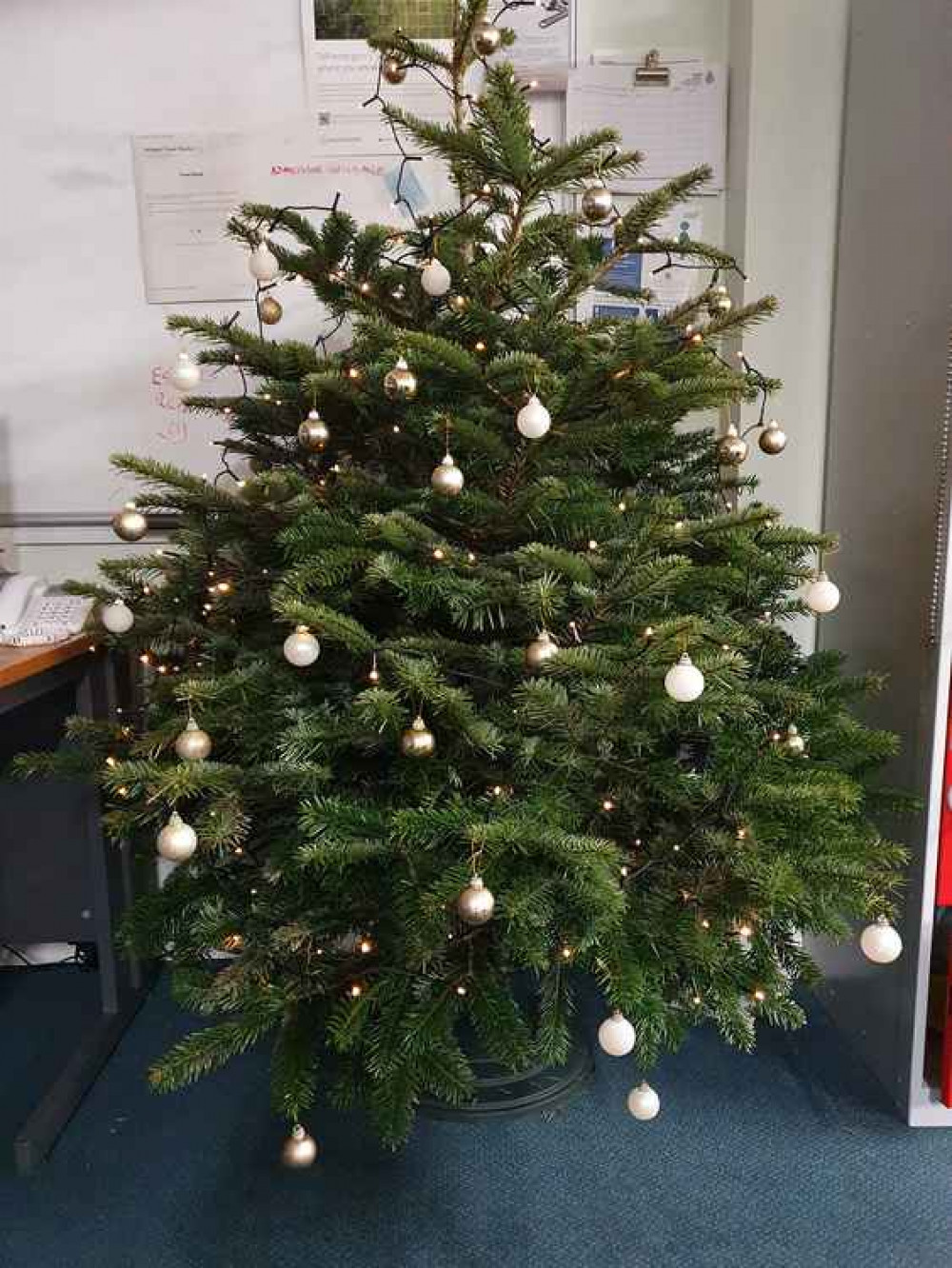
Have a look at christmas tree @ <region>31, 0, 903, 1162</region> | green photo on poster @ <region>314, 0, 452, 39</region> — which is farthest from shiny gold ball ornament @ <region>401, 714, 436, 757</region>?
green photo on poster @ <region>314, 0, 452, 39</region>

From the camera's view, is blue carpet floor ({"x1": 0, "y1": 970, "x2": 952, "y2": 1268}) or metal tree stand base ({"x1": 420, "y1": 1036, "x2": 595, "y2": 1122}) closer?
blue carpet floor ({"x1": 0, "y1": 970, "x2": 952, "y2": 1268})

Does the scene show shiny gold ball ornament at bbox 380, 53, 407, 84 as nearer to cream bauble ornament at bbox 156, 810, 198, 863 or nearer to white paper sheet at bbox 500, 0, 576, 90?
white paper sheet at bbox 500, 0, 576, 90

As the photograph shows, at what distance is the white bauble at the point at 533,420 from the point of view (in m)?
0.94

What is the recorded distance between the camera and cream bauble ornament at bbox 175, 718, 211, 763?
0.97 metres

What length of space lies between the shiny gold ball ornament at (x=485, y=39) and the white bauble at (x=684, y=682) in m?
0.82

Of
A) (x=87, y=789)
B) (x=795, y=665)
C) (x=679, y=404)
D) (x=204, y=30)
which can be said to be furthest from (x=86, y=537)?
(x=795, y=665)

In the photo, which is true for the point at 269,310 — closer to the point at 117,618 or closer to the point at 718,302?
the point at 117,618

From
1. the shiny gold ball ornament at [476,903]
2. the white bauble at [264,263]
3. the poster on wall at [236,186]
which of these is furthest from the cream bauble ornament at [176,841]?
the poster on wall at [236,186]

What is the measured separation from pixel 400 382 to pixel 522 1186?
112 cm

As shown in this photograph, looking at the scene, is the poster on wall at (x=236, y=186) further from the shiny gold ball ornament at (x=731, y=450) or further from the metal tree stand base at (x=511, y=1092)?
the metal tree stand base at (x=511, y=1092)

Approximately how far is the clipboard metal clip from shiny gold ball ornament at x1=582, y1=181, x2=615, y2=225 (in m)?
0.78

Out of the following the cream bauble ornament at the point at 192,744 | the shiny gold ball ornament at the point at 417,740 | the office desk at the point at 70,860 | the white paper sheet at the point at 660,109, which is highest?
the white paper sheet at the point at 660,109

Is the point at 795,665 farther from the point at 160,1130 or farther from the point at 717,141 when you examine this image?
the point at 160,1130

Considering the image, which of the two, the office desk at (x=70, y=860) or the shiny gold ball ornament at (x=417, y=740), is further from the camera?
the office desk at (x=70, y=860)
